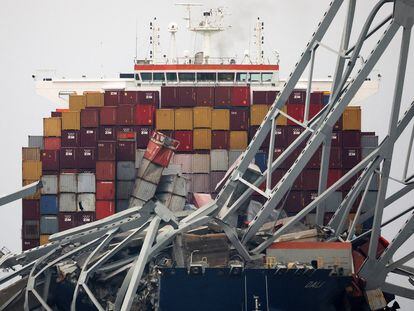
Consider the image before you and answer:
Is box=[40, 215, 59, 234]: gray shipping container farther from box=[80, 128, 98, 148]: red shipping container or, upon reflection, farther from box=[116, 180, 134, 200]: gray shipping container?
box=[80, 128, 98, 148]: red shipping container

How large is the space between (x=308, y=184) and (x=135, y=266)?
1532 centimetres

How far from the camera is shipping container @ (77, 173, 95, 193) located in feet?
218

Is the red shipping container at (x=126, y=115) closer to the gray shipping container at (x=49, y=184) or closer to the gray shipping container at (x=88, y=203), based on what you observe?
the gray shipping container at (x=49, y=184)

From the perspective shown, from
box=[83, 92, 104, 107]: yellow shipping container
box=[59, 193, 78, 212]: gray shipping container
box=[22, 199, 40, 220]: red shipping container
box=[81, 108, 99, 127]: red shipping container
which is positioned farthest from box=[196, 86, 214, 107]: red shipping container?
box=[22, 199, 40, 220]: red shipping container

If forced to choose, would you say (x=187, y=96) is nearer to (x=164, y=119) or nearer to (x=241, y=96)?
(x=164, y=119)

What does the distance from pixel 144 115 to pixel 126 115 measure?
32.9 inches

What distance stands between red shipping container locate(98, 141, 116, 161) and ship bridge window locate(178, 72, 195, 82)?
1092 cm

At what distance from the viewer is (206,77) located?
77.6 m

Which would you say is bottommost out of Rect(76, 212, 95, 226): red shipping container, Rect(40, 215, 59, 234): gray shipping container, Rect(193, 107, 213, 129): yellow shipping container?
Rect(40, 215, 59, 234): gray shipping container

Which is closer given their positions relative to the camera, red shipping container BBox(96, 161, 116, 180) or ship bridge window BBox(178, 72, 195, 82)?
red shipping container BBox(96, 161, 116, 180)

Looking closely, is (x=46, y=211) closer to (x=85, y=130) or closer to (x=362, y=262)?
(x=85, y=130)

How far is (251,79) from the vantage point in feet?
256

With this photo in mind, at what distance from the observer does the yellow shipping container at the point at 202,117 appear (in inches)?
2724

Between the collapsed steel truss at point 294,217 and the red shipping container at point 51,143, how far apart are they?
1095 cm
